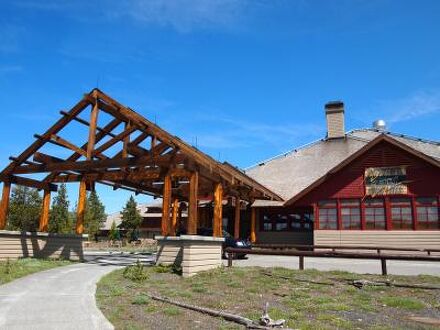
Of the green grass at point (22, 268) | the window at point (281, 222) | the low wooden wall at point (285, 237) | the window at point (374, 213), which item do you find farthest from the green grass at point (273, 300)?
the window at point (281, 222)

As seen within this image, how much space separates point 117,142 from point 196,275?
676 cm

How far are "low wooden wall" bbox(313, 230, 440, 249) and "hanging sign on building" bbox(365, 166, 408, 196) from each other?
2362 millimetres

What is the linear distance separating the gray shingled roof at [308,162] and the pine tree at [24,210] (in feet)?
74.1

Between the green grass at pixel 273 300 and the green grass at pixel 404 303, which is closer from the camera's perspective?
the green grass at pixel 273 300

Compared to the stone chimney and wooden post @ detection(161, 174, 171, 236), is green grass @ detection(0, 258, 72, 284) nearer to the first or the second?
wooden post @ detection(161, 174, 171, 236)

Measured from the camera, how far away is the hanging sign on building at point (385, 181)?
2592 cm

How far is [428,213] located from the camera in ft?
82.6

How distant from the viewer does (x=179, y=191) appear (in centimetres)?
2647

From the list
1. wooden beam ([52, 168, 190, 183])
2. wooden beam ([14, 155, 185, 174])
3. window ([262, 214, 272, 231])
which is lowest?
window ([262, 214, 272, 231])

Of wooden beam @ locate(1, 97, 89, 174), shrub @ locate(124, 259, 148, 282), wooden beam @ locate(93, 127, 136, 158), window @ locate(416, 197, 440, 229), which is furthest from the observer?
window @ locate(416, 197, 440, 229)

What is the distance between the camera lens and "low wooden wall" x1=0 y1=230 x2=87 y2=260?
1869cm

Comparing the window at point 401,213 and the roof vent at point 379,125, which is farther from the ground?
the roof vent at point 379,125

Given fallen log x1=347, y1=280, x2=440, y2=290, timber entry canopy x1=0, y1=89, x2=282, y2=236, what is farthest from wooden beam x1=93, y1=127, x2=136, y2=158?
fallen log x1=347, y1=280, x2=440, y2=290

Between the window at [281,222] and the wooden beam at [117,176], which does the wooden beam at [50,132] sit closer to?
the wooden beam at [117,176]
